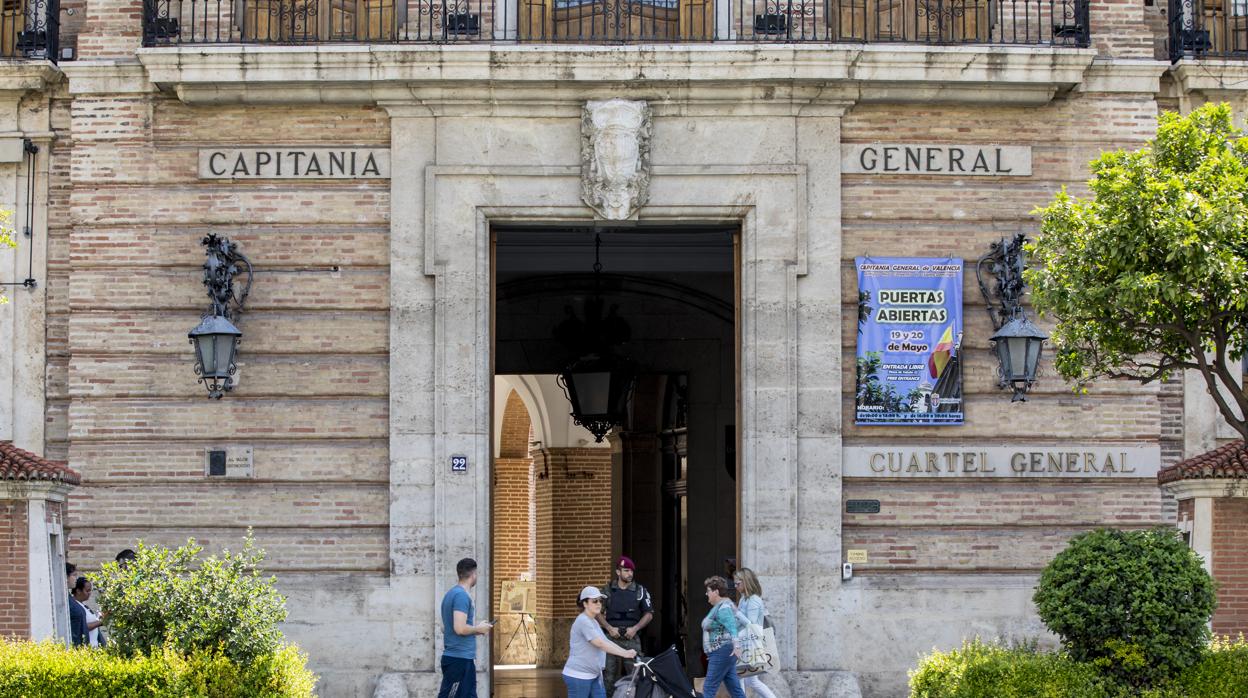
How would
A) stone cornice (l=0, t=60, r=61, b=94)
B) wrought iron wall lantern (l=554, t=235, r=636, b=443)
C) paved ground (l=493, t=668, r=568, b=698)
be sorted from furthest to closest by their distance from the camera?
paved ground (l=493, t=668, r=568, b=698) < wrought iron wall lantern (l=554, t=235, r=636, b=443) < stone cornice (l=0, t=60, r=61, b=94)

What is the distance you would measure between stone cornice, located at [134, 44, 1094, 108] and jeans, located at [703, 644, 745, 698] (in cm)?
483

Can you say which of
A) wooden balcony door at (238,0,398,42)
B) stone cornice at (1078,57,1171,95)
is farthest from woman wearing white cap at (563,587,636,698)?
stone cornice at (1078,57,1171,95)

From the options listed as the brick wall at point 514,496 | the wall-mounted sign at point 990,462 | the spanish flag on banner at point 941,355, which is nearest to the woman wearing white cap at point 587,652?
the wall-mounted sign at point 990,462

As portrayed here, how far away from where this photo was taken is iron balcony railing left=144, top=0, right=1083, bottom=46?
17078mm

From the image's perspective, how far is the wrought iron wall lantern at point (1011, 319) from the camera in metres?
16.3

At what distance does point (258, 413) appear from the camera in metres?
16.7

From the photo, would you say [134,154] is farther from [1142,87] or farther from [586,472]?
[586,472]

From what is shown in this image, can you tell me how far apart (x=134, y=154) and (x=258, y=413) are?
8.34 feet

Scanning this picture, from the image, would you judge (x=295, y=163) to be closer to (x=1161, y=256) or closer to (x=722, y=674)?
(x=722, y=674)

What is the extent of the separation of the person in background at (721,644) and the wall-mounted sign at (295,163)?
15.7ft

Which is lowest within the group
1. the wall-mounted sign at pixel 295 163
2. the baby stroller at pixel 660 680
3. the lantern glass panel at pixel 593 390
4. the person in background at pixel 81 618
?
the baby stroller at pixel 660 680

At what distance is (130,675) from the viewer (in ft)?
39.7

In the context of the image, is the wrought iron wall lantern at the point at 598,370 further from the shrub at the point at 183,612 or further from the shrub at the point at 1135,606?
the shrub at the point at 1135,606

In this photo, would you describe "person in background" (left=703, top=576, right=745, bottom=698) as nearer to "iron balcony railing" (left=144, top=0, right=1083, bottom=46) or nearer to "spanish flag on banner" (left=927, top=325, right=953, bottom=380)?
"spanish flag on banner" (left=927, top=325, right=953, bottom=380)
